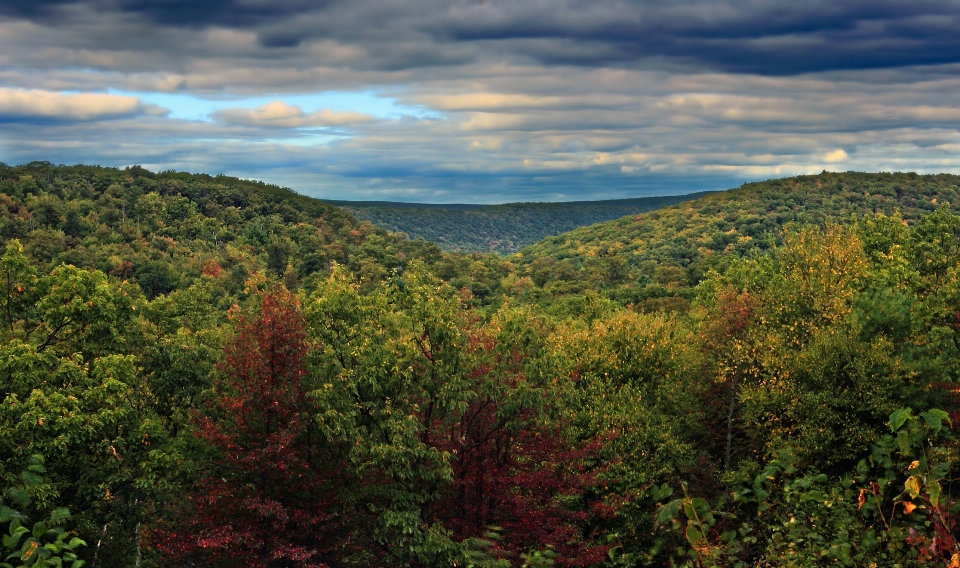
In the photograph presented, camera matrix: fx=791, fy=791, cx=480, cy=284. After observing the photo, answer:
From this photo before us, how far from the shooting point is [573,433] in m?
31.1

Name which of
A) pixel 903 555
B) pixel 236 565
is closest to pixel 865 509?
pixel 903 555

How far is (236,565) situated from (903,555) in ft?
68.8

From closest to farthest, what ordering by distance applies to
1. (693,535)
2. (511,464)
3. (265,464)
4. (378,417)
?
(693,535) < (265,464) < (378,417) < (511,464)

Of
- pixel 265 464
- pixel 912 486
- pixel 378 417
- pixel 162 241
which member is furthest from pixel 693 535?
pixel 162 241

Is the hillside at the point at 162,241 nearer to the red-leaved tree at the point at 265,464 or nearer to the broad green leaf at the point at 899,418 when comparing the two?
the red-leaved tree at the point at 265,464

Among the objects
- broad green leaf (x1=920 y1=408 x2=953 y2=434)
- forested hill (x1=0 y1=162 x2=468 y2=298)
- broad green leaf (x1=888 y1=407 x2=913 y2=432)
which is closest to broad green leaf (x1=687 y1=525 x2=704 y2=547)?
broad green leaf (x1=888 y1=407 x2=913 y2=432)

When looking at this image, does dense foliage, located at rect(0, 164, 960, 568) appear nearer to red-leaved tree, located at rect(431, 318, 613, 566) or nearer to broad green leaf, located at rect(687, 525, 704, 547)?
red-leaved tree, located at rect(431, 318, 613, 566)

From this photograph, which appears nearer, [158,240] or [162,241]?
[158,240]

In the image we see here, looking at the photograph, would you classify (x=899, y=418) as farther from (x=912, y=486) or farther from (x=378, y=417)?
(x=378, y=417)

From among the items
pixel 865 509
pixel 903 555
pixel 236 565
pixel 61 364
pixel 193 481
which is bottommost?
pixel 236 565

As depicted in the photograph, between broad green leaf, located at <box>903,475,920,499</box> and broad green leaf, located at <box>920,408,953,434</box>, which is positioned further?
broad green leaf, located at <box>903,475,920,499</box>

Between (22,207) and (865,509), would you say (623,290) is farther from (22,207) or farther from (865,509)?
(22,207)

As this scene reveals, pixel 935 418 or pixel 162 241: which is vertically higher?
pixel 935 418

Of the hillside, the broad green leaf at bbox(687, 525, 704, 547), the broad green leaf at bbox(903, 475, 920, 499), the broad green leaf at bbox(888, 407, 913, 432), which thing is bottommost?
the hillside
